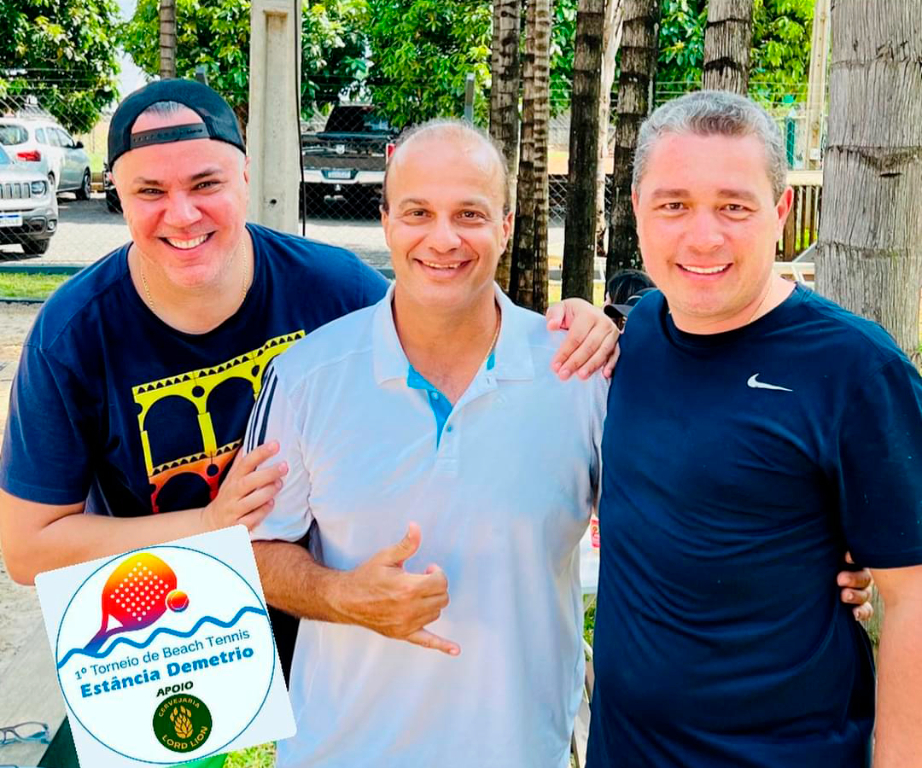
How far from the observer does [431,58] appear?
25219 mm

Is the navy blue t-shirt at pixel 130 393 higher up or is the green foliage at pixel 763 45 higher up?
the green foliage at pixel 763 45

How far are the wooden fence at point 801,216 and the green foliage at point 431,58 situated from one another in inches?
336

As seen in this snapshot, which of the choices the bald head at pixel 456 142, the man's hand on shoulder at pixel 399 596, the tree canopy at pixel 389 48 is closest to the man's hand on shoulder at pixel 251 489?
the man's hand on shoulder at pixel 399 596

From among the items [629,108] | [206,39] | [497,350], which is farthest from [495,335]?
[206,39]

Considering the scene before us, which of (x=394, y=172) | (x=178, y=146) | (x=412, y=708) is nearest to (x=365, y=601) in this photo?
(x=412, y=708)

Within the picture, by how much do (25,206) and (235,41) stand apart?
10.0 m

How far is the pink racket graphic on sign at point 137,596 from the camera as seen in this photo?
263 cm

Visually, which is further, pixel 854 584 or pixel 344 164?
pixel 344 164

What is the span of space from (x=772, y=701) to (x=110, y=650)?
1505mm

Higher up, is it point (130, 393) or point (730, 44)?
point (730, 44)

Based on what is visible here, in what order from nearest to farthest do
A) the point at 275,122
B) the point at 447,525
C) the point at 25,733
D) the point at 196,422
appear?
1. the point at 447,525
2. the point at 196,422
3. the point at 25,733
4. the point at 275,122

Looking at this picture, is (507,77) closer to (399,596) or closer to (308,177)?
(399,596)

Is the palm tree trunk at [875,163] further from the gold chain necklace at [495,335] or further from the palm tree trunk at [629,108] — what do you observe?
the palm tree trunk at [629,108]

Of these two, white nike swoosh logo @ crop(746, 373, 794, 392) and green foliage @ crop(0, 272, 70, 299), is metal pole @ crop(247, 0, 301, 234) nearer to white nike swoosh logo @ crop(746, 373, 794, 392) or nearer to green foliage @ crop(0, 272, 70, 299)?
white nike swoosh logo @ crop(746, 373, 794, 392)
